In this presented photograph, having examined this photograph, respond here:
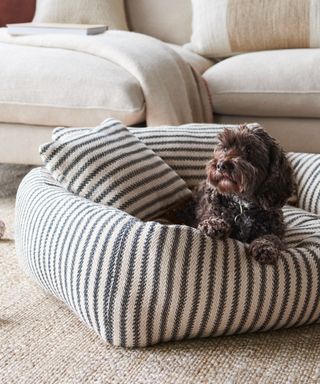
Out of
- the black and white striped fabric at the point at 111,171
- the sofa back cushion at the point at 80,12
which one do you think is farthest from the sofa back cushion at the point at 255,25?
the black and white striped fabric at the point at 111,171

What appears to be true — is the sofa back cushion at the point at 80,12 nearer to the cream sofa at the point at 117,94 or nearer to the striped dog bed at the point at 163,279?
the cream sofa at the point at 117,94

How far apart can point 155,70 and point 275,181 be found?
105 centimetres

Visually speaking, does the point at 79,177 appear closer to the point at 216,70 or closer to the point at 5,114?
the point at 5,114

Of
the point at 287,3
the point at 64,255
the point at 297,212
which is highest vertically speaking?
the point at 287,3

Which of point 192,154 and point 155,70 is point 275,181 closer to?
point 192,154

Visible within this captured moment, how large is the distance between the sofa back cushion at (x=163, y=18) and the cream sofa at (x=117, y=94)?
0.58m

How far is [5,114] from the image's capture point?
266 centimetres

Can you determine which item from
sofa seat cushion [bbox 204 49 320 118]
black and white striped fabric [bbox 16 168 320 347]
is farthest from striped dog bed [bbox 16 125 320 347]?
sofa seat cushion [bbox 204 49 320 118]

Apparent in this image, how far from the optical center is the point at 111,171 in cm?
187

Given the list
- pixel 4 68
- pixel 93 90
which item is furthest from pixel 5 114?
pixel 93 90

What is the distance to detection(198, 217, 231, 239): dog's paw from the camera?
161 centimetres

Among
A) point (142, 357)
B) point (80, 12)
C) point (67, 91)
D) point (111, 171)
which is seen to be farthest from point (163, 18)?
point (142, 357)

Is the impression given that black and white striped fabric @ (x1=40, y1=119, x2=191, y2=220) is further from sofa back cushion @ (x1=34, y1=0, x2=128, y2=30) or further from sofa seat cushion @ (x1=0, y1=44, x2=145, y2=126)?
sofa back cushion @ (x1=34, y1=0, x2=128, y2=30)

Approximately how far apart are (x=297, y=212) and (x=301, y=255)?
1.43 ft
